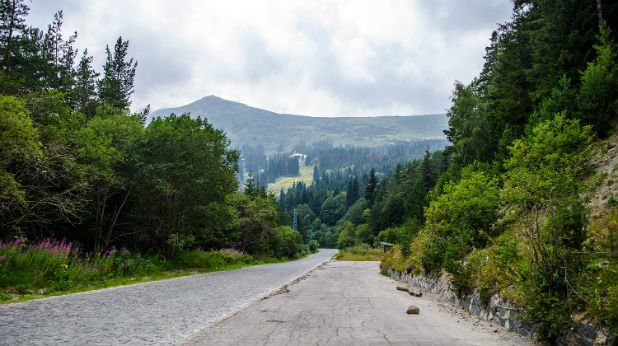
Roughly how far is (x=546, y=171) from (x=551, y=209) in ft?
7.76

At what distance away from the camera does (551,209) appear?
6.63 metres

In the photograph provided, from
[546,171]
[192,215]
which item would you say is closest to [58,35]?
[192,215]

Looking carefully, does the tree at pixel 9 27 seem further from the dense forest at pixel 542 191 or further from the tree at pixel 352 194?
the tree at pixel 352 194

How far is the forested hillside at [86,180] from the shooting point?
12.0m

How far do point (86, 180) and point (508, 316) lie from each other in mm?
15754

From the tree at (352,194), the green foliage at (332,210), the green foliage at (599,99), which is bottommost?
the green foliage at (332,210)

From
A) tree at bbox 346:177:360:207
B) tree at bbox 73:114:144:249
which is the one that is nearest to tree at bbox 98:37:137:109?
tree at bbox 73:114:144:249

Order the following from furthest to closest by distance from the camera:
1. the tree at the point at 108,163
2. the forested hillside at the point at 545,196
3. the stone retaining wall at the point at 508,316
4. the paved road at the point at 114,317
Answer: the tree at the point at 108,163 < the paved road at the point at 114,317 < the forested hillside at the point at 545,196 < the stone retaining wall at the point at 508,316

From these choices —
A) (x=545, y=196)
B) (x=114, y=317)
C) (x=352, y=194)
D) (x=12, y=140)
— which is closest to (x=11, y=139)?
(x=12, y=140)

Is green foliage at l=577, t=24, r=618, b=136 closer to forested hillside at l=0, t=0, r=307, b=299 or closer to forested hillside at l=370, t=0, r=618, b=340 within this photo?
forested hillside at l=370, t=0, r=618, b=340

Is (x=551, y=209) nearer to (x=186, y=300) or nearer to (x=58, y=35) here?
(x=186, y=300)

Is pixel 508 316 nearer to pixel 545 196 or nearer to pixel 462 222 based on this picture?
pixel 545 196

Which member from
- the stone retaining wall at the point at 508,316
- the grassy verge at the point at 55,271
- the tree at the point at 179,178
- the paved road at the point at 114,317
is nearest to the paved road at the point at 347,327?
the stone retaining wall at the point at 508,316

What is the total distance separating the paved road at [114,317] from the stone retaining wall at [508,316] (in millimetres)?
5718
